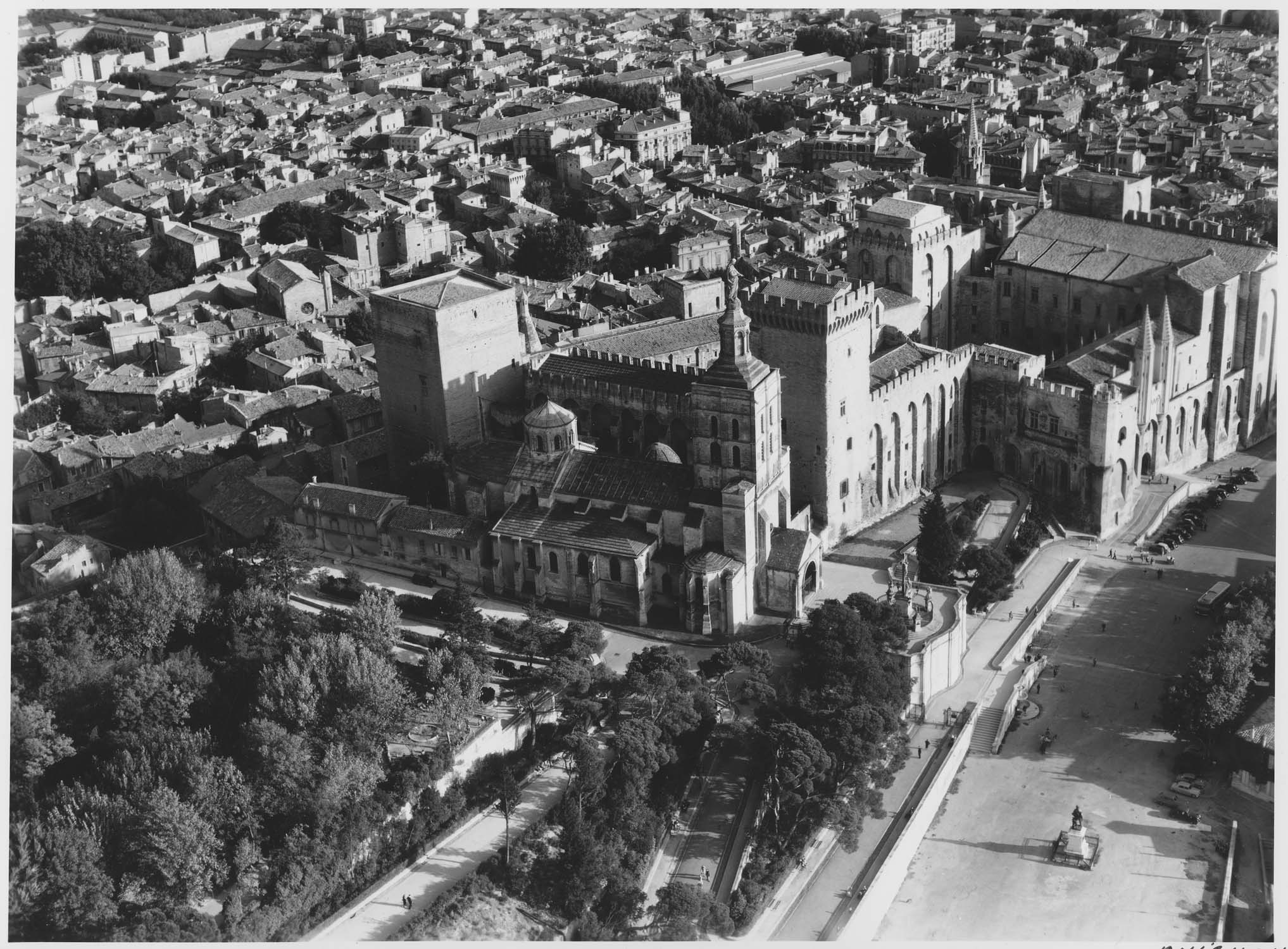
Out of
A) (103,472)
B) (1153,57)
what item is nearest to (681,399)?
(103,472)

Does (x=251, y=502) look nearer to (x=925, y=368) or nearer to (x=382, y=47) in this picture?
(x=925, y=368)

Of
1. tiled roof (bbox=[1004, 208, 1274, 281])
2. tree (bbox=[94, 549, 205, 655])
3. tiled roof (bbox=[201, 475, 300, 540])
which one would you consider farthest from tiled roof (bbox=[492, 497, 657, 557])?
tiled roof (bbox=[1004, 208, 1274, 281])

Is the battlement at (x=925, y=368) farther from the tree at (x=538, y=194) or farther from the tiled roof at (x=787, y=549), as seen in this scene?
the tree at (x=538, y=194)

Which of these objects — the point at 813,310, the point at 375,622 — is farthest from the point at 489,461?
the point at 813,310

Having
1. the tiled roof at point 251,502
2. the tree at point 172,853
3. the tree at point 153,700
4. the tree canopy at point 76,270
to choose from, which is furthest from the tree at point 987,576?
the tree canopy at point 76,270

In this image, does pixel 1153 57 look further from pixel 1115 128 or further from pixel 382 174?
pixel 382 174
